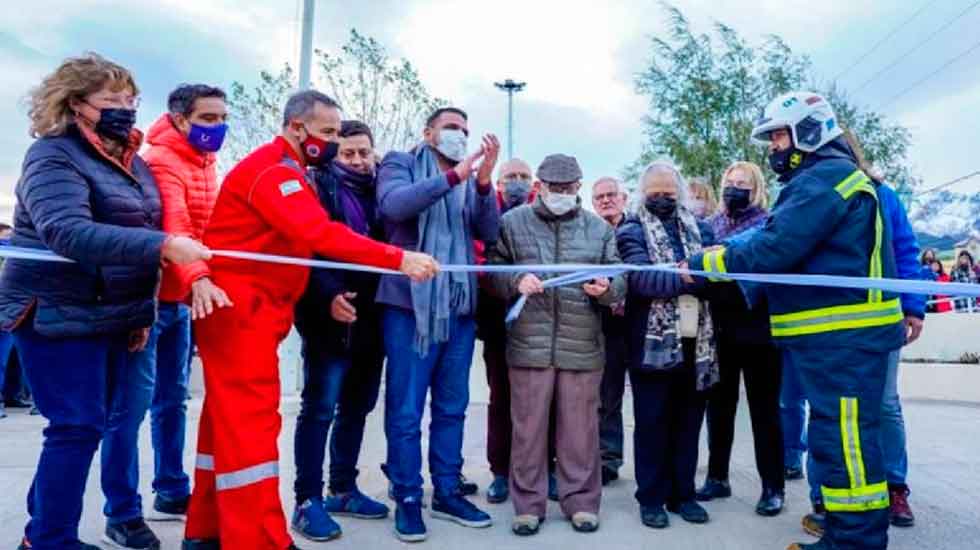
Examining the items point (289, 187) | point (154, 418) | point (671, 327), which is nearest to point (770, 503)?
point (671, 327)

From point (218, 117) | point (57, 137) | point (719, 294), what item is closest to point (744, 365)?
point (719, 294)

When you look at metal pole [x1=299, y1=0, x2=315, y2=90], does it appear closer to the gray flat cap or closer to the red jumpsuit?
the gray flat cap

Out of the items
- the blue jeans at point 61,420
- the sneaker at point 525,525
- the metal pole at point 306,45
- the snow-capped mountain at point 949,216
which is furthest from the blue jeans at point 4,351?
the snow-capped mountain at point 949,216

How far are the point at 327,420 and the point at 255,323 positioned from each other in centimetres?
90

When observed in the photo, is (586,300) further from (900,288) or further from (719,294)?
(900,288)

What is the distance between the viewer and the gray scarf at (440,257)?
3.66 metres

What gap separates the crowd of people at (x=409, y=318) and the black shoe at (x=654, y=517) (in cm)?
1

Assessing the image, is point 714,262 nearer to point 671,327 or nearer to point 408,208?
point 671,327

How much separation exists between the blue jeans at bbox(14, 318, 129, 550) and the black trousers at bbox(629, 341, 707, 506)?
2.50 metres

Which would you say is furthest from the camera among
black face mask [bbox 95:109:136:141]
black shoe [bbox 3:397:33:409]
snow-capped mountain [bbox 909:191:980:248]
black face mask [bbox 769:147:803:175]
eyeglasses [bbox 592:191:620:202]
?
snow-capped mountain [bbox 909:191:980:248]

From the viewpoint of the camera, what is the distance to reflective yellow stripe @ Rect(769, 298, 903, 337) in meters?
3.22

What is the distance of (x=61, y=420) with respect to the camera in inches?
114

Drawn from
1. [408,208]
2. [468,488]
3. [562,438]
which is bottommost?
[468,488]

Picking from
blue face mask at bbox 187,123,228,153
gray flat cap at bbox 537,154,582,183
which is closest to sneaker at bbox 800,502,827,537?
gray flat cap at bbox 537,154,582,183
